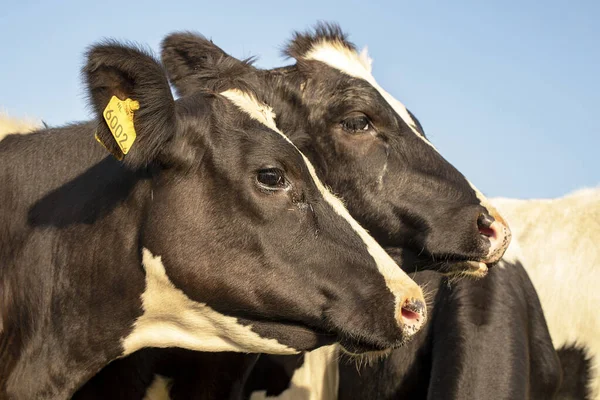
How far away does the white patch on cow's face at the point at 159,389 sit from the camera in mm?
5018

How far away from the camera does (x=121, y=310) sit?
438 centimetres

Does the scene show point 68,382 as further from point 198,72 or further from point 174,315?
point 198,72

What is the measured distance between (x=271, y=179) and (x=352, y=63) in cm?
172

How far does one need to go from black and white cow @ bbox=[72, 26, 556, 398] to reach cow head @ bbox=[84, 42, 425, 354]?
683 mm

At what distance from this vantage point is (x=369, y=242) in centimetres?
424

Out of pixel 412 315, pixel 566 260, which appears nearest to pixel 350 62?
pixel 412 315

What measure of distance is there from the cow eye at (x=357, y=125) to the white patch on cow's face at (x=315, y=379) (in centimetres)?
168

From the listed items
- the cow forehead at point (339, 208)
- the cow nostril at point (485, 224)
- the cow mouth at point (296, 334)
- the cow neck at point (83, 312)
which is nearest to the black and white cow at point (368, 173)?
the cow nostril at point (485, 224)

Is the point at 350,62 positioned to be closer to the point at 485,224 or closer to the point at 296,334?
the point at 485,224

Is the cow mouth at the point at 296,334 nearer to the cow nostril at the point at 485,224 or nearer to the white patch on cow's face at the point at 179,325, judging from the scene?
the white patch on cow's face at the point at 179,325

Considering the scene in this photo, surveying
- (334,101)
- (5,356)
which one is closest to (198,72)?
(334,101)

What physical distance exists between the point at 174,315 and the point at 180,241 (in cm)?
37

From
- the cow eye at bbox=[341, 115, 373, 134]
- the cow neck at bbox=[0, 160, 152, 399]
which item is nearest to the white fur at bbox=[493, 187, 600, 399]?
the cow eye at bbox=[341, 115, 373, 134]

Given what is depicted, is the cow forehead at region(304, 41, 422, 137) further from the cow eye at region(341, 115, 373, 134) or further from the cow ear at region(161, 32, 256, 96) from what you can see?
the cow ear at region(161, 32, 256, 96)
